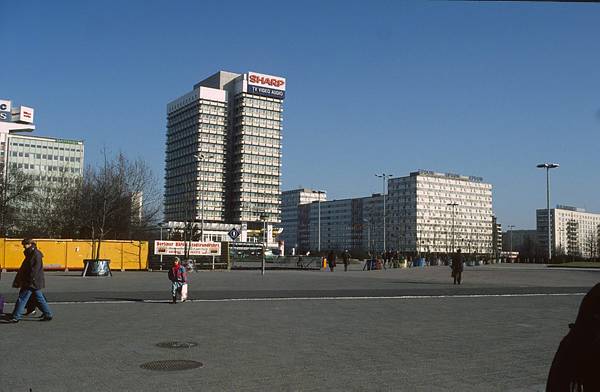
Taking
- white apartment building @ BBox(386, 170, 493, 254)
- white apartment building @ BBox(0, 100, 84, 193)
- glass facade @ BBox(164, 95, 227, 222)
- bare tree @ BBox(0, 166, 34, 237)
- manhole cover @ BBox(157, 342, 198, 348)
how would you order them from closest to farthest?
manhole cover @ BBox(157, 342, 198, 348) < bare tree @ BBox(0, 166, 34, 237) < white apartment building @ BBox(0, 100, 84, 193) < glass facade @ BBox(164, 95, 227, 222) < white apartment building @ BBox(386, 170, 493, 254)

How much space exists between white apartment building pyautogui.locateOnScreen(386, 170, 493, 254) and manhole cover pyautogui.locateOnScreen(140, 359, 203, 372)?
169220 mm

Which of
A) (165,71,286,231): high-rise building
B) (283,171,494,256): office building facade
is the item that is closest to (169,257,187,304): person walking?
(165,71,286,231): high-rise building

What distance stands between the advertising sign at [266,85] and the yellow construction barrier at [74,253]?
123081 mm

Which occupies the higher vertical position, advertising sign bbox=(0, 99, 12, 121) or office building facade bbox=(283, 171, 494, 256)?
advertising sign bbox=(0, 99, 12, 121)

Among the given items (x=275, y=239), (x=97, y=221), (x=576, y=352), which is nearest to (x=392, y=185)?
(x=275, y=239)

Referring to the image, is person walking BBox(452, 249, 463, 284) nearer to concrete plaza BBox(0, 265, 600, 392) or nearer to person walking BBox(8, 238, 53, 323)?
concrete plaza BBox(0, 265, 600, 392)

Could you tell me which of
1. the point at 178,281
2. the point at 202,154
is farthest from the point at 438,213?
the point at 178,281

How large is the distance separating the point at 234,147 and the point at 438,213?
66.1 metres

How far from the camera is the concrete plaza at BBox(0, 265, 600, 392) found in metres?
6.62

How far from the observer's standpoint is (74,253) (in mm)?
40250

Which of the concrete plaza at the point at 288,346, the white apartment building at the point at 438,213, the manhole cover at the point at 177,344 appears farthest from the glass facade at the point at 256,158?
the manhole cover at the point at 177,344

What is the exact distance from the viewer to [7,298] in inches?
709

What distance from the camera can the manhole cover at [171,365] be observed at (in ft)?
24.0

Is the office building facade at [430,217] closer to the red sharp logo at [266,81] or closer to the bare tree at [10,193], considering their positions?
the red sharp logo at [266,81]
